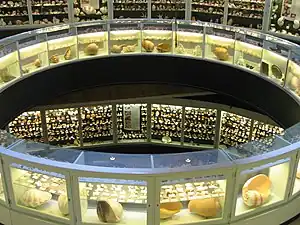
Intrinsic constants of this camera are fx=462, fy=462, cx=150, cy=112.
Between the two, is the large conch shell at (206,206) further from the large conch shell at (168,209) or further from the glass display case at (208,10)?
the glass display case at (208,10)

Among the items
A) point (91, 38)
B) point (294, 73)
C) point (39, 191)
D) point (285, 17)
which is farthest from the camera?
point (285, 17)


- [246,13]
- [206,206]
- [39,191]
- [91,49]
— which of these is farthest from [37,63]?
[246,13]

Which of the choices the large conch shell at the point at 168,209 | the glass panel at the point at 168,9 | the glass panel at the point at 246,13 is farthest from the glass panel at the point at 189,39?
the large conch shell at the point at 168,209

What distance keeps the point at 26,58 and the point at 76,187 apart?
4.67 m

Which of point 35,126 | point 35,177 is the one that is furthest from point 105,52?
point 35,177

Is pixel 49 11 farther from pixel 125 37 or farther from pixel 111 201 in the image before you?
pixel 111 201

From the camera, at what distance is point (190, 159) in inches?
207

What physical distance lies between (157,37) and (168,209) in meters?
5.62

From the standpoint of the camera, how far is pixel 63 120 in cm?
1179

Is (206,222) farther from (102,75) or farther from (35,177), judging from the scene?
(102,75)

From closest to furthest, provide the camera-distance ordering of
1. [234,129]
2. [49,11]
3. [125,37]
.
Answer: [125,37]
[234,129]
[49,11]

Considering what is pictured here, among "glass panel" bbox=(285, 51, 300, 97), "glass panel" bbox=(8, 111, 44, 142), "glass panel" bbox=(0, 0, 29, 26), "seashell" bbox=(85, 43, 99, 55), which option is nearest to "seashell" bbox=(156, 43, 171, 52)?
"seashell" bbox=(85, 43, 99, 55)

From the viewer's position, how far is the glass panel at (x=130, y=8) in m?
12.5

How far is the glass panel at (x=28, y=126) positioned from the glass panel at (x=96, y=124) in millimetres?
1123
